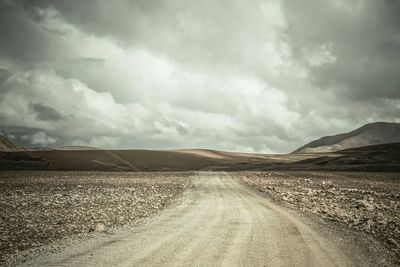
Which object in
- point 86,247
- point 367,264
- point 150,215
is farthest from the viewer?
point 150,215

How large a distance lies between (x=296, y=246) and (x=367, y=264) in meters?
2.15

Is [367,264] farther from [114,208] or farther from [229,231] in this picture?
[114,208]

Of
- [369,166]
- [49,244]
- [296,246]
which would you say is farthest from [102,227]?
[369,166]

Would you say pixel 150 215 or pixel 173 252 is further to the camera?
pixel 150 215

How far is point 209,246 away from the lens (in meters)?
10.1

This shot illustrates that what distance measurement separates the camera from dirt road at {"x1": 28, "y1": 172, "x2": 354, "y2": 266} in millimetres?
8609

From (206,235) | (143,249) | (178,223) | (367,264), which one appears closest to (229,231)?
(206,235)

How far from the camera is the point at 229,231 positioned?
12.4 metres

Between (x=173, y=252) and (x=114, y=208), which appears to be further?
(x=114, y=208)

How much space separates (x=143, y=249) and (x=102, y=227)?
13.4 ft

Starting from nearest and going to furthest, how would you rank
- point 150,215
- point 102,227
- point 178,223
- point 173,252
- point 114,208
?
point 173,252 < point 102,227 < point 178,223 < point 150,215 < point 114,208

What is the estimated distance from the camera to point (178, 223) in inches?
558

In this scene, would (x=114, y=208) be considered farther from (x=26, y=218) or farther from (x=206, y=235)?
(x=206, y=235)

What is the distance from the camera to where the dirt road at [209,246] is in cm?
861
